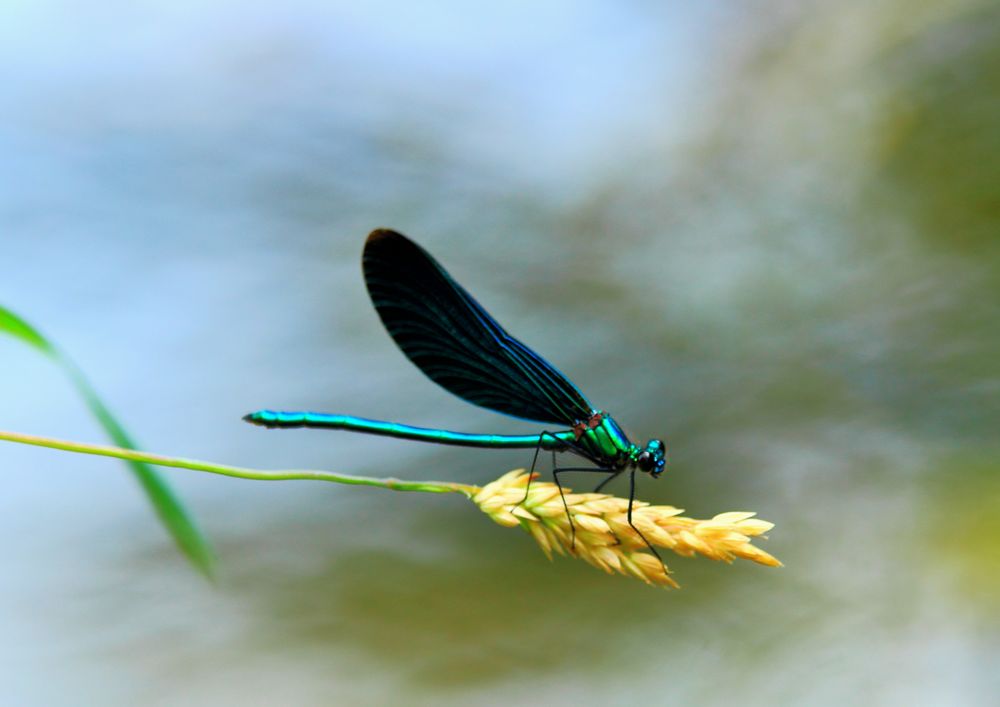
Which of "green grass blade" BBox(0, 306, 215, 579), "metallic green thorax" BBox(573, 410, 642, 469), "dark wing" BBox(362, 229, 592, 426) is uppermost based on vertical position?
"dark wing" BBox(362, 229, 592, 426)

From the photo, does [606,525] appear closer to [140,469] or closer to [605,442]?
[605,442]

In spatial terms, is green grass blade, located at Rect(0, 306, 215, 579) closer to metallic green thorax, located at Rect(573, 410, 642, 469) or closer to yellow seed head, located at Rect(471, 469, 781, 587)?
yellow seed head, located at Rect(471, 469, 781, 587)

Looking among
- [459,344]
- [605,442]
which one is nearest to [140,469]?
[459,344]

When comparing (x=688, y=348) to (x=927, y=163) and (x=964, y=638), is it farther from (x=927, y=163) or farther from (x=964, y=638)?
(x=964, y=638)

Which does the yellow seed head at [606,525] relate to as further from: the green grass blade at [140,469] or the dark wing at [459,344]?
the green grass blade at [140,469]

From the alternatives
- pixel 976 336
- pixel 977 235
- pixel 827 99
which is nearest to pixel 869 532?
pixel 976 336

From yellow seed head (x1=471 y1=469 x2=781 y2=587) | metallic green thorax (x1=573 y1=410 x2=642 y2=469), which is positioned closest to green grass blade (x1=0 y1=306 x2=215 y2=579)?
yellow seed head (x1=471 y1=469 x2=781 y2=587)
